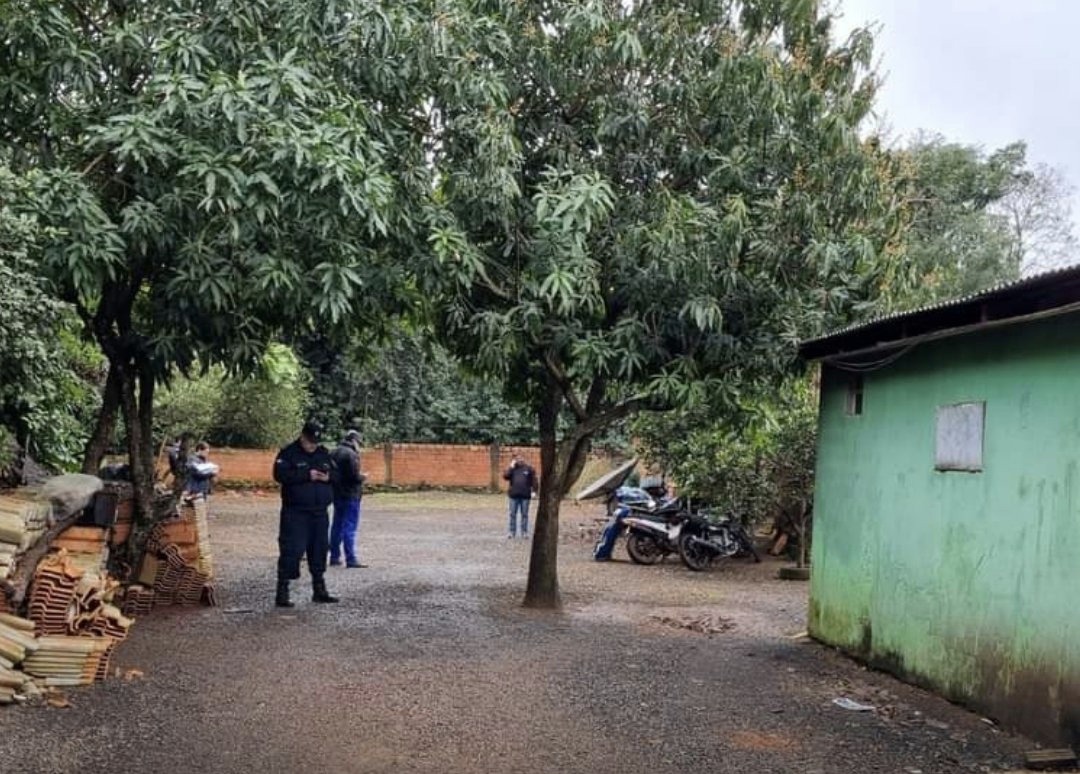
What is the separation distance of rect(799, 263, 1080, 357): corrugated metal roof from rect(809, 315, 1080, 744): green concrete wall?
0.31 meters

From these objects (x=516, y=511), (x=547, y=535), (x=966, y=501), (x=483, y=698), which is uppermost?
(x=966, y=501)

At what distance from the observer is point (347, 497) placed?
13.5 metres

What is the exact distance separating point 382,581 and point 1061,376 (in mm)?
8543

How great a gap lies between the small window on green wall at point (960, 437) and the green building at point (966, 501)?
0.01 metres

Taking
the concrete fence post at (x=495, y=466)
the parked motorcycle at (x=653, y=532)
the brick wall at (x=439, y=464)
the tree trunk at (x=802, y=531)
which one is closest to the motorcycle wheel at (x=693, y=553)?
the parked motorcycle at (x=653, y=532)

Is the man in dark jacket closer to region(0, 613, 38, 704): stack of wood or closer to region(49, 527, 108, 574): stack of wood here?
region(49, 527, 108, 574): stack of wood

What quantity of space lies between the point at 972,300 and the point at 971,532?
5.15 ft

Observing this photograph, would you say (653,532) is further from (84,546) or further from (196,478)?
(196,478)

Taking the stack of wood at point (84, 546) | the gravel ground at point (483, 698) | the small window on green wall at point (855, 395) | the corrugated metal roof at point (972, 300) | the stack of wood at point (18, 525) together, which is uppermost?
the corrugated metal roof at point (972, 300)

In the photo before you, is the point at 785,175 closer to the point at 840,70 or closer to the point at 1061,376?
the point at 840,70

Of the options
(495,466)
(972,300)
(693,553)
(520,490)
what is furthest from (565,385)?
(495,466)

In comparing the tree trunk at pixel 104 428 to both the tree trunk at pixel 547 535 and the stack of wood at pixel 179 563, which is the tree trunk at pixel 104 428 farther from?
the tree trunk at pixel 547 535

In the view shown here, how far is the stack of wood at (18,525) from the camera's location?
22.9 feet

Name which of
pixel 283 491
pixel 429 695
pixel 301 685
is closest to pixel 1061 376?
pixel 429 695
